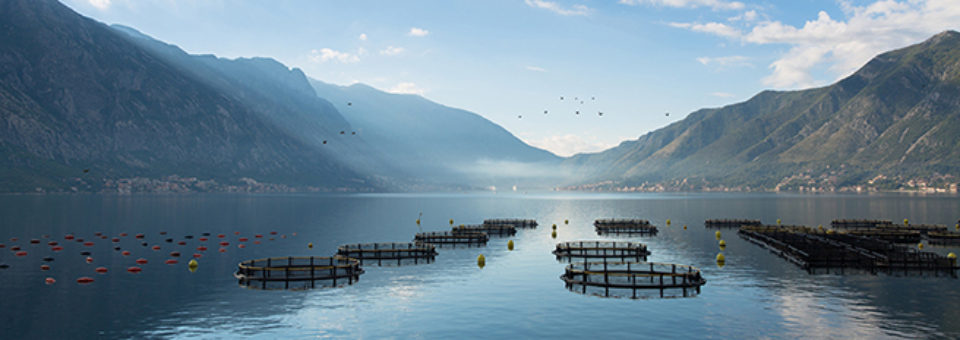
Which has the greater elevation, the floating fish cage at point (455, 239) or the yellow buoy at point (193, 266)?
the floating fish cage at point (455, 239)

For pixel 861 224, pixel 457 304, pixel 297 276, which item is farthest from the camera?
pixel 861 224

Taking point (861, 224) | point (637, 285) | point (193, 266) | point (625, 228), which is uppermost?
point (861, 224)

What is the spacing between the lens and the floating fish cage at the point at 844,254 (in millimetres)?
72625

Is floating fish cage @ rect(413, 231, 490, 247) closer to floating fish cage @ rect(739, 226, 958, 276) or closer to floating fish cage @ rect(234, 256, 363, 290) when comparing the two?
floating fish cage @ rect(234, 256, 363, 290)

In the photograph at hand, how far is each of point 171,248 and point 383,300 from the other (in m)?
57.8

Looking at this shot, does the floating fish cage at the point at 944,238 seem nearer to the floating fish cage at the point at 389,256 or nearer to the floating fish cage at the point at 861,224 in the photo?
the floating fish cage at the point at 861,224

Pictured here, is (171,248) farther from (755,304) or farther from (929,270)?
(929,270)

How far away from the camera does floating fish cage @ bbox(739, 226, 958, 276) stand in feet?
238

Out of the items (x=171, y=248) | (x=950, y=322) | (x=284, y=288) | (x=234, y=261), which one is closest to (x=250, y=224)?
(x=171, y=248)

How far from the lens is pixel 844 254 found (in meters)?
78.2

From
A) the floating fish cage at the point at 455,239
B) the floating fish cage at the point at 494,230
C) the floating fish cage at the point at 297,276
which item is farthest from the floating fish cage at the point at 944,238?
the floating fish cage at the point at 297,276

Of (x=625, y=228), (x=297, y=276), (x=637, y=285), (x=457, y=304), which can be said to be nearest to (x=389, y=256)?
(x=297, y=276)

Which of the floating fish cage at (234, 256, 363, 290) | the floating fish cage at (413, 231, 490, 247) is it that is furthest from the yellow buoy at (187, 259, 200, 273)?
the floating fish cage at (413, 231, 490, 247)

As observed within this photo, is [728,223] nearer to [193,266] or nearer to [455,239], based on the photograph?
[455,239]
